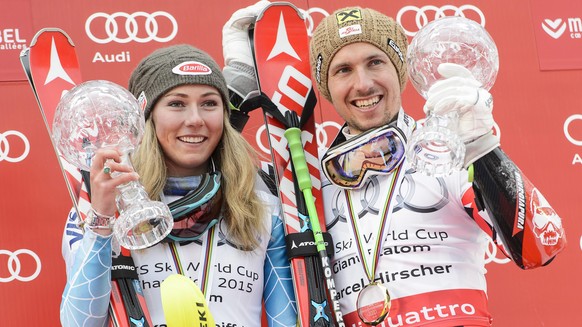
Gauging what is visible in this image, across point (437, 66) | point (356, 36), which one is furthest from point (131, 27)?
point (437, 66)

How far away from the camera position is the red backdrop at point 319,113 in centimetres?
387

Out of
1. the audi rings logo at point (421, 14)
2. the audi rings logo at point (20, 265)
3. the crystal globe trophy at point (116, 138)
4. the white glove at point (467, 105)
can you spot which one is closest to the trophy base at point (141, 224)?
the crystal globe trophy at point (116, 138)

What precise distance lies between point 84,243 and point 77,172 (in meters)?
0.46

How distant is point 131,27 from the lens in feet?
13.7

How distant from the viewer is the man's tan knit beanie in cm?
337

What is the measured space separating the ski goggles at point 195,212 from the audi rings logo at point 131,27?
1.15 m

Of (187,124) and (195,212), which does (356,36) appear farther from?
(195,212)

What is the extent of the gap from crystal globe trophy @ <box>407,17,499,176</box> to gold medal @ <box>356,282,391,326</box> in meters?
0.57

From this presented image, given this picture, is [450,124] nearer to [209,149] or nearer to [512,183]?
[512,183]

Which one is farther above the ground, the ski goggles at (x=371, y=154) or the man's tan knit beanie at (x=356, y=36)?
the man's tan knit beanie at (x=356, y=36)

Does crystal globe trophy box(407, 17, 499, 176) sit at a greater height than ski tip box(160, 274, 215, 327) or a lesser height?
greater

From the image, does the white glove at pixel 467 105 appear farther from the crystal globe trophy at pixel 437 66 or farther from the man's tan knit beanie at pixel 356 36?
the man's tan knit beanie at pixel 356 36

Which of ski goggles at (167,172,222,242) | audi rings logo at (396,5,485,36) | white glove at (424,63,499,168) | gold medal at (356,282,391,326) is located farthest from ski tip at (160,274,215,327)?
audi rings logo at (396,5,485,36)

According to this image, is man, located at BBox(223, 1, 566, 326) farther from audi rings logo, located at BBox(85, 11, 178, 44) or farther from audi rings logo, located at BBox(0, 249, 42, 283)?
audi rings logo, located at BBox(0, 249, 42, 283)
